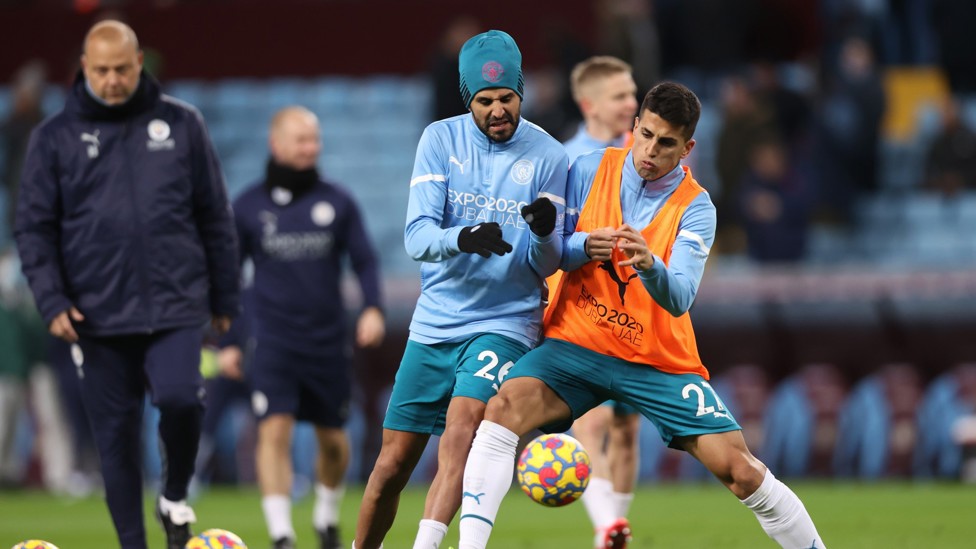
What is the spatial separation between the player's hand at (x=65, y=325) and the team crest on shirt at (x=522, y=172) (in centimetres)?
236

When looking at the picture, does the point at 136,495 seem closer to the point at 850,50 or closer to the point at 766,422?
the point at 766,422

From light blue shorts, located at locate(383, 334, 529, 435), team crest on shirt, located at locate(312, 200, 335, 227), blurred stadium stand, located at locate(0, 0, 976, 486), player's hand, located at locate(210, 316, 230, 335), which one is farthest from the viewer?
blurred stadium stand, located at locate(0, 0, 976, 486)

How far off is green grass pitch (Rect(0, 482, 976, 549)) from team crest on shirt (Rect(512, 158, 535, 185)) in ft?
11.8

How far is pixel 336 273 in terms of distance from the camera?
1102 centimetres

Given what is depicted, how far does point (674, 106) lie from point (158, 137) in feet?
9.12

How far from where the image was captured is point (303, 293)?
35.5 feet

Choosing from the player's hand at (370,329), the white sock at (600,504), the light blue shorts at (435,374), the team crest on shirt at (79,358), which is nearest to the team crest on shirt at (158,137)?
the team crest on shirt at (79,358)

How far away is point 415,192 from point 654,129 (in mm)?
1135

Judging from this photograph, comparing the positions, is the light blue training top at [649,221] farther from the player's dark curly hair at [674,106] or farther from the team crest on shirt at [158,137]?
the team crest on shirt at [158,137]

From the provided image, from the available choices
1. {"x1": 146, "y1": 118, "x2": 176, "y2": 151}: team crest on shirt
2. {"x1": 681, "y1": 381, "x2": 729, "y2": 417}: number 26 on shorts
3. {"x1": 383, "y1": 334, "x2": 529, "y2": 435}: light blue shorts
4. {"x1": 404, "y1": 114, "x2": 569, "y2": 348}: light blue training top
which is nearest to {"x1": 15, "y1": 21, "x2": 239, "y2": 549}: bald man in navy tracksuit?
{"x1": 146, "y1": 118, "x2": 176, "y2": 151}: team crest on shirt

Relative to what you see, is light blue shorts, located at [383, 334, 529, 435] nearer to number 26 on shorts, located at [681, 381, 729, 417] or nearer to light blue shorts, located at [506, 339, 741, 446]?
light blue shorts, located at [506, 339, 741, 446]

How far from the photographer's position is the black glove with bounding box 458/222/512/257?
689 cm

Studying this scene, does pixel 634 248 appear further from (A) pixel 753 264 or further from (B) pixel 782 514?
(A) pixel 753 264

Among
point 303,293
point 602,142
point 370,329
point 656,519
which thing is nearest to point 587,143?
point 602,142
